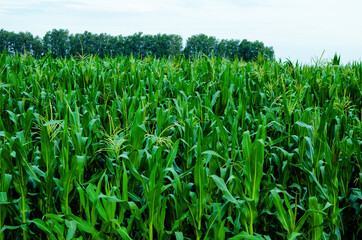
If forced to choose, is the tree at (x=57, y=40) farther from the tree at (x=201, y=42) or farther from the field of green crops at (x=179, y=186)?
the field of green crops at (x=179, y=186)

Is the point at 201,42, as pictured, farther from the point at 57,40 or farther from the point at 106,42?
the point at 57,40

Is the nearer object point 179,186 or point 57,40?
point 179,186

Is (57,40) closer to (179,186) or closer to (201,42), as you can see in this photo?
(201,42)

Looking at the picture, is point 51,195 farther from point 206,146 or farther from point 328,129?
point 328,129

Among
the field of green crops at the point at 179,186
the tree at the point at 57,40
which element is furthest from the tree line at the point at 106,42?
the field of green crops at the point at 179,186

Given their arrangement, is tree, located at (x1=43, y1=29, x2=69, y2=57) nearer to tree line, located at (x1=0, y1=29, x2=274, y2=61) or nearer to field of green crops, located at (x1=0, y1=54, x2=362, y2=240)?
tree line, located at (x1=0, y1=29, x2=274, y2=61)

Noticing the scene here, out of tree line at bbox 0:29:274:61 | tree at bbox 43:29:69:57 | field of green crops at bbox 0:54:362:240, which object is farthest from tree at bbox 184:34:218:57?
field of green crops at bbox 0:54:362:240

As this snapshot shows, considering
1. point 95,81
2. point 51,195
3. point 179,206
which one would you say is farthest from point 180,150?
point 95,81

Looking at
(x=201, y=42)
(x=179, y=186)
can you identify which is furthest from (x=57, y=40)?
(x=179, y=186)

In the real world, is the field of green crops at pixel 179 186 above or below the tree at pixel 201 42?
below

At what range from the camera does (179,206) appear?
2236mm

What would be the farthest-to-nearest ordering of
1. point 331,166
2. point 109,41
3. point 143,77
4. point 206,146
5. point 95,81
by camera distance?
point 109,41 → point 143,77 → point 95,81 → point 206,146 → point 331,166

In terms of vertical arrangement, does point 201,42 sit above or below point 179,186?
above

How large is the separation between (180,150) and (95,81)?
2446 mm
